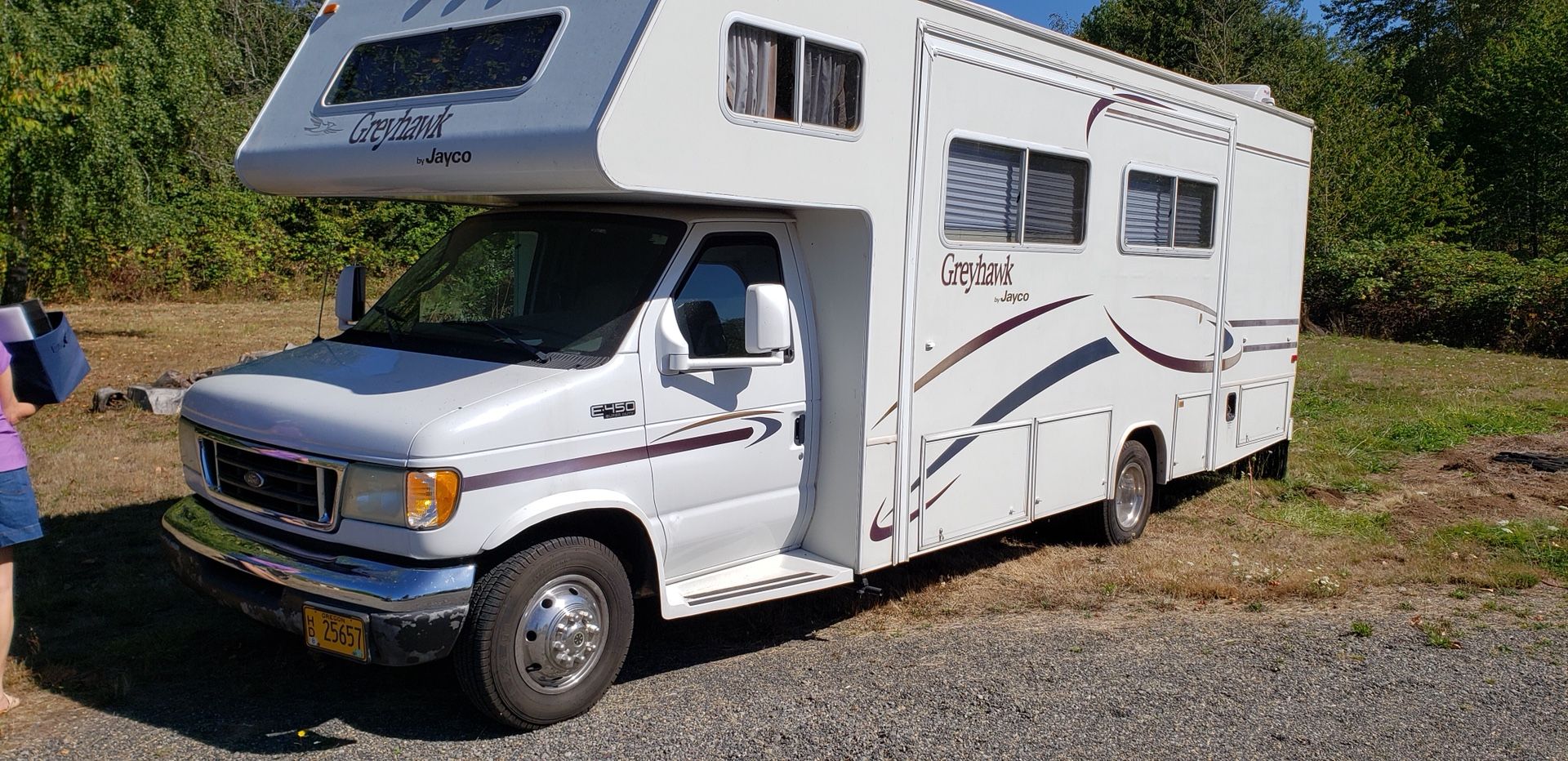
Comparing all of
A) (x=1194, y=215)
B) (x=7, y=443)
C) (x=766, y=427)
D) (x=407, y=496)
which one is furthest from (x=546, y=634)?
(x=1194, y=215)

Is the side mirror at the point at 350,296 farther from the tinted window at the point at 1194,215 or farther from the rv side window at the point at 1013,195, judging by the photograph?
the tinted window at the point at 1194,215

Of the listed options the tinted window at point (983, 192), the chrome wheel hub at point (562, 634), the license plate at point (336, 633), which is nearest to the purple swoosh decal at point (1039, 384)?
the tinted window at point (983, 192)

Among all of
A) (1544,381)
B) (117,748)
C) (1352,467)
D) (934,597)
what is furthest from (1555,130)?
(117,748)

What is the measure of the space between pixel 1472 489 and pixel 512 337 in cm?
826

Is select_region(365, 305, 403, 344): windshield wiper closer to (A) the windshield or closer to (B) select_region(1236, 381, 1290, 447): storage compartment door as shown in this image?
(A) the windshield

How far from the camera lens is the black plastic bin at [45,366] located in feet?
16.1

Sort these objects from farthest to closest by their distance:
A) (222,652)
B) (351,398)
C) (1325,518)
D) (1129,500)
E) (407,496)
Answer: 1. (1325,518)
2. (1129,500)
3. (222,652)
4. (351,398)
5. (407,496)

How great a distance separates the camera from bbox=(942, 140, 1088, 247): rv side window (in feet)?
20.4

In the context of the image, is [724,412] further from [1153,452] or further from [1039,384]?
[1153,452]

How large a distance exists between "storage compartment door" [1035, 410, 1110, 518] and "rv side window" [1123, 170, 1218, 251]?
121 centimetres

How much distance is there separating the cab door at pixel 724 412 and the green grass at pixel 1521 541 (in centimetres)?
498

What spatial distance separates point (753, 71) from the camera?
16.6ft

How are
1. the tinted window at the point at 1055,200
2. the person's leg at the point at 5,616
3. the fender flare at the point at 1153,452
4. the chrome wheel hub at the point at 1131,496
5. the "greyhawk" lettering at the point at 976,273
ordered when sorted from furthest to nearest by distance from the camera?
the chrome wheel hub at the point at 1131,496 → the fender flare at the point at 1153,452 → the tinted window at the point at 1055,200 → the "greyhawk" lettering at the point at 976,273 → the person's leg at the point at 5,616

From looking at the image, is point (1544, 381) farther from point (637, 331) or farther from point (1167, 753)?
point (637, 331)
